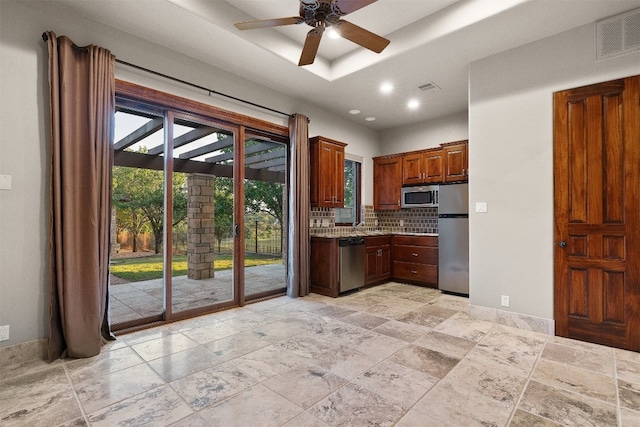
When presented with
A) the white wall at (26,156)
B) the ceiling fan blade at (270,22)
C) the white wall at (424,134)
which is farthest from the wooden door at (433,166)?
the white wall at (26,156)

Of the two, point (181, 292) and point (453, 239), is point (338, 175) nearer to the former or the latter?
point (453, 239)

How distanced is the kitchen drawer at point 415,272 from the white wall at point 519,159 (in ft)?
4.87

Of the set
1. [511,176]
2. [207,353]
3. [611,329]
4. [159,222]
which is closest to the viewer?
[207,353]

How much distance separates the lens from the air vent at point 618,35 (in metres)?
2.79

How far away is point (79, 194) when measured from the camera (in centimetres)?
271

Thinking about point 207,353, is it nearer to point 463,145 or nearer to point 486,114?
point 486,114

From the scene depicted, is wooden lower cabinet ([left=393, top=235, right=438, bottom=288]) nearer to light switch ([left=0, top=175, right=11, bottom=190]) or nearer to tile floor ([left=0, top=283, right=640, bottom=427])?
tile floor ([left=0, top=283, right=640, bottom=427])

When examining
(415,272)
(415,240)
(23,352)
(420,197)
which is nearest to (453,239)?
(415,240)

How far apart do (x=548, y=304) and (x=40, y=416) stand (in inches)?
166

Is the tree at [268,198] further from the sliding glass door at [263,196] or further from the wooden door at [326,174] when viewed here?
the wooden door at [326,174]

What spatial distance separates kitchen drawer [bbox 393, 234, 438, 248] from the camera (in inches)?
205

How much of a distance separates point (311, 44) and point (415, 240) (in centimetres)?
374

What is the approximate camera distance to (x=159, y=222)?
445cm

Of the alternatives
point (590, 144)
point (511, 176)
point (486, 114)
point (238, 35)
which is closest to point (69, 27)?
point (238, 35)
